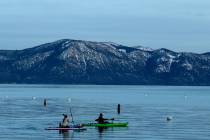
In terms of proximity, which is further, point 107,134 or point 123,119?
point 123,119

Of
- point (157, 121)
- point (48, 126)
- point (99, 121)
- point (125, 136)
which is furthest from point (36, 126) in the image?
point (157, 121)

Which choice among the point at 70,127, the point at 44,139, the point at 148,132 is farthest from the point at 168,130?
the point at 44,139

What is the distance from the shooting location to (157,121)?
99188 millimetres

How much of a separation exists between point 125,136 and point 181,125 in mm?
17386

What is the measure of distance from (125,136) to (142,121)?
22.1 m

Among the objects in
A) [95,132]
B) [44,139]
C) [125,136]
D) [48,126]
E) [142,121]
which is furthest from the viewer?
[142,121]

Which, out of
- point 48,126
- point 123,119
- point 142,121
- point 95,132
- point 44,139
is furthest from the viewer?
point 123,119

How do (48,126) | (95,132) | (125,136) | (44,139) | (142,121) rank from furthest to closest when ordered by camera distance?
(142,121)
(48,126)
(95,132)
(125,136)
(44,139)

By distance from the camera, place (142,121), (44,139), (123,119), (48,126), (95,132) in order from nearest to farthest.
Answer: (44,139), (95,132), (48,126), (142,121), (123,119)

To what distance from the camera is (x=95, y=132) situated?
81312 millimetres

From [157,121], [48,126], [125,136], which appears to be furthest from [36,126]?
[157,121]

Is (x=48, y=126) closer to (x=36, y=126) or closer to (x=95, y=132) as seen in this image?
(x=36, y=126)

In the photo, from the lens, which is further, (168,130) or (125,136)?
(168,130)

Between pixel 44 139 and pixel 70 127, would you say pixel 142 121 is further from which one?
pixel 44 139
